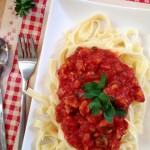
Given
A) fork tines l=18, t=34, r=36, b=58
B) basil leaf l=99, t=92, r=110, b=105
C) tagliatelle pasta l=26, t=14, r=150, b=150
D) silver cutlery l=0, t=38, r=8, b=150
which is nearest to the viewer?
basil leaf l=99, t=92, r=110, b=105

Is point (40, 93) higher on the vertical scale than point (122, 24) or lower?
lower

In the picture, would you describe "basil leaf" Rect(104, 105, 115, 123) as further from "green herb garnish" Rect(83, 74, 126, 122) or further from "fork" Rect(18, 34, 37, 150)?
"fork" Rect(18, 34, 37, 150)

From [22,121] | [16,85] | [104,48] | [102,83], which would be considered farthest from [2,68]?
[102,83]

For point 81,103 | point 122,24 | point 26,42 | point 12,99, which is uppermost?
point 122,24

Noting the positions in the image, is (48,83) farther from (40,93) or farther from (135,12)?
(135,12)

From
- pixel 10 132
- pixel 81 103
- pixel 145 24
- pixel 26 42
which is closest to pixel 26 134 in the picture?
pixel 10 132

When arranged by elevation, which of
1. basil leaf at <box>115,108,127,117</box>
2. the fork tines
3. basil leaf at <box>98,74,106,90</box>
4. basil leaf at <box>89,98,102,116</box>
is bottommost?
basil leaf at <box>115,108,127,117</box>

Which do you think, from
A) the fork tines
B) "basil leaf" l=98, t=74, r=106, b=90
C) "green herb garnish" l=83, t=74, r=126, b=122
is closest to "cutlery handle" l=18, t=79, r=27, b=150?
the fork tines
